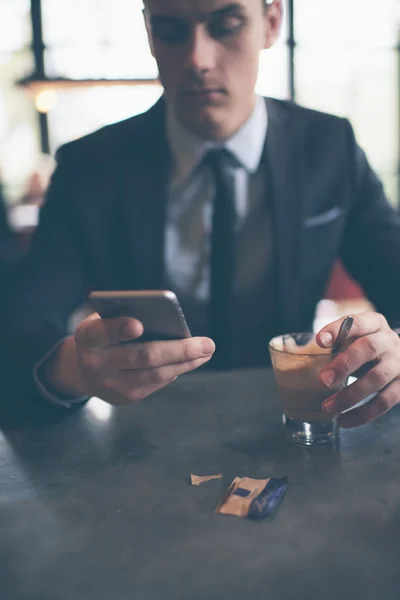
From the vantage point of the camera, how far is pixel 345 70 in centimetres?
729

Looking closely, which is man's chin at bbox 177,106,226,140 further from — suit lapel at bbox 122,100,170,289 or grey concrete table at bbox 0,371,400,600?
grey concrete table at bbox 0,371,400,600

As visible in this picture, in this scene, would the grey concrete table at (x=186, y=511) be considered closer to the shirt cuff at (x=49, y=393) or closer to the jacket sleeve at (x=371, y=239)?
the shirt cuff at (x=49, y=393)

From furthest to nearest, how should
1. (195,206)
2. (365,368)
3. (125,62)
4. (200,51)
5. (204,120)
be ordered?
1. (125,62)
2. (195,206)
3. (204,120)
4. (200,51)
5. (365,368)

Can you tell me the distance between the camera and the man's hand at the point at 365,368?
3.05 feet

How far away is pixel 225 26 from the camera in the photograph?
55.5 inches

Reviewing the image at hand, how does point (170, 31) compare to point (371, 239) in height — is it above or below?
above

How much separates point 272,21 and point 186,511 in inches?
53.5

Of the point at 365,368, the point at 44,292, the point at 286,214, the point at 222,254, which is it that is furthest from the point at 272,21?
the point at 365,368

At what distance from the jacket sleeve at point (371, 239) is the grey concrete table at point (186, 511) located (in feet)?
2.35

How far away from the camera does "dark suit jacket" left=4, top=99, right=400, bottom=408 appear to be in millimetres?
1642

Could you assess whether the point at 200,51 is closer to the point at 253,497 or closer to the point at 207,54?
the point at 207,54

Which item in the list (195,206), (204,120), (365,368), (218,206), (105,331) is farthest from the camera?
(195,206)

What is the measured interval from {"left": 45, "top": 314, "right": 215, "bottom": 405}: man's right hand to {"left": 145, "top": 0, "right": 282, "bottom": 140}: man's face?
2.27 ft

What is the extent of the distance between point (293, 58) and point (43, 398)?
6494mm
